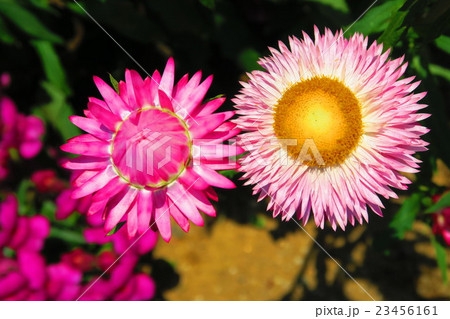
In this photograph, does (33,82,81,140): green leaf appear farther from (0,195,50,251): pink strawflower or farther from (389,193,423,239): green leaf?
(389,193,423,239): green leaf

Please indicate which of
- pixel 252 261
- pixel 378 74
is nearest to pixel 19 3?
pixel 378 74

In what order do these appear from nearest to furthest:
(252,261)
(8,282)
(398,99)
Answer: (398,99) → (8,282) → (252,261)

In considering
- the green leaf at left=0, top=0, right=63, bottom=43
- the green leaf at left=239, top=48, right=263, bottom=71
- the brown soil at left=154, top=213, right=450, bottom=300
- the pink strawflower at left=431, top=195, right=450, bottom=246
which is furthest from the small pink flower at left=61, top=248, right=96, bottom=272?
the pink strawflower at left=431, top=195, right=450, bottom=246

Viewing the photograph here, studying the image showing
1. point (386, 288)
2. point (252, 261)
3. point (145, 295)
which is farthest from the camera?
point (252, 261)

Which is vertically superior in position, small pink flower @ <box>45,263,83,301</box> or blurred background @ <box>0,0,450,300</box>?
blurred background @ <box>0,0,450,300</box>

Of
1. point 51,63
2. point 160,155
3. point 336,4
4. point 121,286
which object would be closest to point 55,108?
point 51,63

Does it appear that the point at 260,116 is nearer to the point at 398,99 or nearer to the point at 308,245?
the point at 398,99
